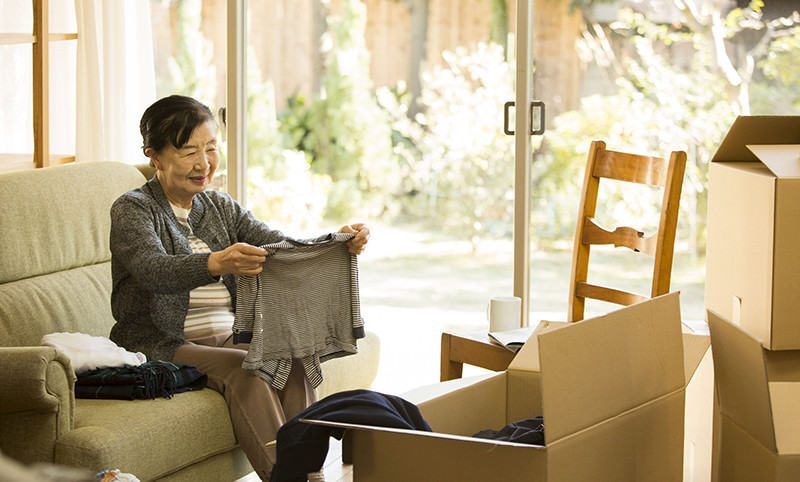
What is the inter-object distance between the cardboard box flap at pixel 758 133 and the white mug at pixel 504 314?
0.79m

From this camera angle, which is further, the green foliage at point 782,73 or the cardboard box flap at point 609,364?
the green foliage at point 782,73

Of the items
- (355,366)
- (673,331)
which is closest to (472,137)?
(355,366)

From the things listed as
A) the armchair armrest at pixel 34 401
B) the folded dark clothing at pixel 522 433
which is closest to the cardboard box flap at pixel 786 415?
the folded dark clothing at pixel 522 433

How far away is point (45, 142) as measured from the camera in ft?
11.2

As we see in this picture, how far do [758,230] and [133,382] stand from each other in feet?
5.06

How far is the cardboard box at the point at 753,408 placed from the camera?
1418 millimetres

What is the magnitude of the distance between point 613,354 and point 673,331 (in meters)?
0.18

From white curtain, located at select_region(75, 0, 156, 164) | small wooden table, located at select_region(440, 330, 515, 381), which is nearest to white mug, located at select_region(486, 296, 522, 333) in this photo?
small wooden table, located at select_region(440, 330, 515, 381)

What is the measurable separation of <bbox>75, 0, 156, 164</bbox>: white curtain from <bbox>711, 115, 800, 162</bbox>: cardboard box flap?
8.83 feet

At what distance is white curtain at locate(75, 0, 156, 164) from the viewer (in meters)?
3.75

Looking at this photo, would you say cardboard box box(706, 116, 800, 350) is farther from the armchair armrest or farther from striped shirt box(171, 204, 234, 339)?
the armchair armrest

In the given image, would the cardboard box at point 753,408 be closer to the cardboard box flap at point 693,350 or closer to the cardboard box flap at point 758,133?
the cardboard box flap at point 693,350

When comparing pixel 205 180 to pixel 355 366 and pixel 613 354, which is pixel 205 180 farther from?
pixel 613 354

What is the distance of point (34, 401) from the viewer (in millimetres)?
2008
